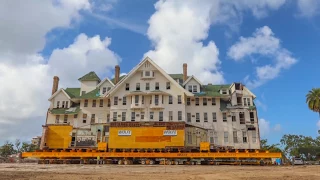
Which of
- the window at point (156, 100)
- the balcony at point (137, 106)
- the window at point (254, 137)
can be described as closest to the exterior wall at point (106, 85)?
the balcony at point (137, 106)

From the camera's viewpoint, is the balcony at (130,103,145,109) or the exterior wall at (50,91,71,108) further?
the exterior wall at (50,91,71,108)

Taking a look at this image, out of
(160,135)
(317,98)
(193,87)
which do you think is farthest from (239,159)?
(317,98)

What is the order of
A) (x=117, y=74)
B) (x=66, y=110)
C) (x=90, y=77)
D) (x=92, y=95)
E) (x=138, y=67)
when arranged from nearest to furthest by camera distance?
(x=138, y=67) < (x=66, y=110) < (x=92, y=95) < (x=117, y=74) < (x=90, y=77)

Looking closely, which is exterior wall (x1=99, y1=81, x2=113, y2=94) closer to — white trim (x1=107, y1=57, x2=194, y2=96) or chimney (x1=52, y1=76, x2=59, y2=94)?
white trim (x1=107, y1=57, x2=194, y2=96)

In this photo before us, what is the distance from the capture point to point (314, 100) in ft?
165

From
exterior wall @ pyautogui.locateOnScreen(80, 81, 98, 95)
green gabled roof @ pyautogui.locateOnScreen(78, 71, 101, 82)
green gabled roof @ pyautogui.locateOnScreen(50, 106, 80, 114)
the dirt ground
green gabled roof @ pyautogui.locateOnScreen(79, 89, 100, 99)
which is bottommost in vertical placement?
the dirt ground

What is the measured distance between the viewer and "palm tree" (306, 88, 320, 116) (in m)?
49.8

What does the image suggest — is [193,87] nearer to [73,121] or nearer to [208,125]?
[208,125]

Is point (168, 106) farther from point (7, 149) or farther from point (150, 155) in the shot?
point (7, 149)

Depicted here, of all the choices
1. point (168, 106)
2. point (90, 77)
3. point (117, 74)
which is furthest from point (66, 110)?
point (168, 106)

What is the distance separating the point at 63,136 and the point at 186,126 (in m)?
22.6

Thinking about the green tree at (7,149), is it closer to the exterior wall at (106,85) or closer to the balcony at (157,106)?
the exterior wall at (106,85)

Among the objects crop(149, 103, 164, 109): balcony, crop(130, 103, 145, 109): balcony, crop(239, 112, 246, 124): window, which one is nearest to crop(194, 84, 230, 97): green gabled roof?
crop(239, 112, 246, 124): window

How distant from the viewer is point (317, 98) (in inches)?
1970
